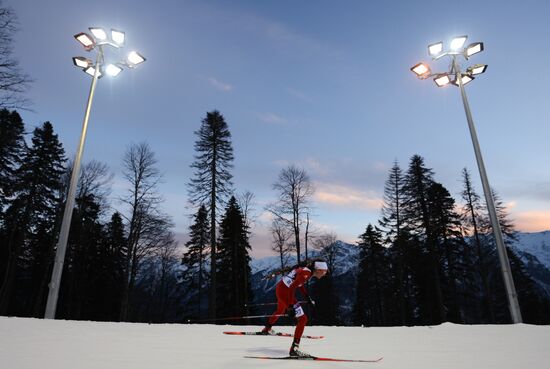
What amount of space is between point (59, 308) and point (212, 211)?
80.0 ft

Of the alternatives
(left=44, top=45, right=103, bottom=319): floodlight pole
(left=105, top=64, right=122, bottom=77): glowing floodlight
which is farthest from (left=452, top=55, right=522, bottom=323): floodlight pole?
(left=44, top=45, right=103, bottom=319): floodlight pole

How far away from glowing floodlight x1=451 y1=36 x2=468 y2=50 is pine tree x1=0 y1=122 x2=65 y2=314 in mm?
29615

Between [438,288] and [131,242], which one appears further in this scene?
[438,288]

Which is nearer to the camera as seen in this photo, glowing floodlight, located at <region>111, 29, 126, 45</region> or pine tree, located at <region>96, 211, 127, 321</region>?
glowing floodlight, located at <region>111, 29, 126, 45</region>

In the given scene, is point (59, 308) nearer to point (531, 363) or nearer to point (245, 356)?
point (245, 356)

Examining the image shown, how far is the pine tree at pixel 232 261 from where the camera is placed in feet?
135

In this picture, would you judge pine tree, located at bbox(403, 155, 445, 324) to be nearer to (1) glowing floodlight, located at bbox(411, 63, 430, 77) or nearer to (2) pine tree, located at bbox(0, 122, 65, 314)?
(1) glowing floodlight, located at bbox(411, 63, 430, 77)

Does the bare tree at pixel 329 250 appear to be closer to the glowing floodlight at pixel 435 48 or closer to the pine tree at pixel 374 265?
the pine tree at pixel 374 265

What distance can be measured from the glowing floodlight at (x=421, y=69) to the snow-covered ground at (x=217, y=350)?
9.82 meters

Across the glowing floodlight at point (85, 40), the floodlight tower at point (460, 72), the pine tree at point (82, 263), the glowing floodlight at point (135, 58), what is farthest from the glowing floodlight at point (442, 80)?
the pine tree at point (82, 263)

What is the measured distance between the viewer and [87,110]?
12.0m

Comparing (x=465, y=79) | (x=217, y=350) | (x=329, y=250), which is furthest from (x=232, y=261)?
(x=217, y=350)

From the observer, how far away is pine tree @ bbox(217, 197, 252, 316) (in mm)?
41250

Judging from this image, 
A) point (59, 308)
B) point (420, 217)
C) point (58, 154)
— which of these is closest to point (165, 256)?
point (59, 308)
